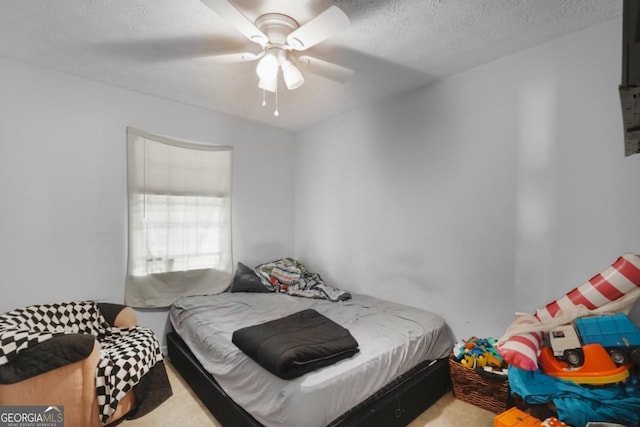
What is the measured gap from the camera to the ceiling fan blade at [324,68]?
6.07 ft

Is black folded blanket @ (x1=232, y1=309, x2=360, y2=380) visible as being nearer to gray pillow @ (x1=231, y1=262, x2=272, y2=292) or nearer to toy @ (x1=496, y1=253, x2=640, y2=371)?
toy @ (x1=496, y1=253, x2=640, y2=371)

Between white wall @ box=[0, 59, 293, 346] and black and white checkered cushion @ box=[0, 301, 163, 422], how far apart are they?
0.25 m

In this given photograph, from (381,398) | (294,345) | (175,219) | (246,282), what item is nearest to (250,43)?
(175,219)

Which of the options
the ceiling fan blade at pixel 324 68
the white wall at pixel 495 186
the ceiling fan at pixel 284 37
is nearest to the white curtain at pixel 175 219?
the ceiling fan at pixel 284 37

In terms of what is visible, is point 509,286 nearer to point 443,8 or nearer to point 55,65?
point 443,8

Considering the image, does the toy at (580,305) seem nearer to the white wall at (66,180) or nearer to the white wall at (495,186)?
the white wall at (495,186)

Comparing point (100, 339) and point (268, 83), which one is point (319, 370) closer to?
point (268, 83)

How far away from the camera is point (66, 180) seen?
7.92 feet

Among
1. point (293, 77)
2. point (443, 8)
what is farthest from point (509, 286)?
point (293, 77)

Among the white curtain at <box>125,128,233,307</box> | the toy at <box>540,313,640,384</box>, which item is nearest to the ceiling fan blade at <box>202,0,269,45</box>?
the white curtain at <box>125,128,233,307</box>

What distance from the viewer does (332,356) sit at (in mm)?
1660

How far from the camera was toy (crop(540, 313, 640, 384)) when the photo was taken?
142 centimetres

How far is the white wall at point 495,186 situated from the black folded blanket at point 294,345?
3.58 feet

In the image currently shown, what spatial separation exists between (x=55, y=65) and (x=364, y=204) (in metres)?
2.80
